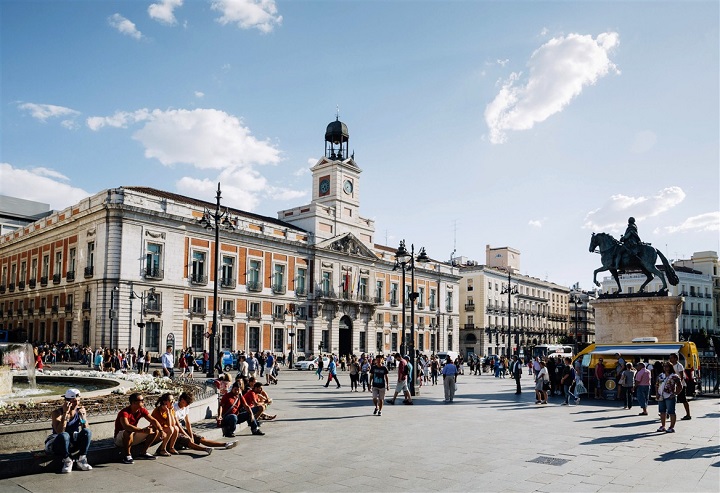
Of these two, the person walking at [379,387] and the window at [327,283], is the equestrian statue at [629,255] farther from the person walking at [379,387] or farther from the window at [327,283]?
the window at [327,283]

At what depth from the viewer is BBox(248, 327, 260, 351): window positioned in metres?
47.7

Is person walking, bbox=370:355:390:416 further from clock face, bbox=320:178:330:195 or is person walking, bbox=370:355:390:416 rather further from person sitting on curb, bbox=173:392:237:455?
clock face, bbox=320:178:330:195

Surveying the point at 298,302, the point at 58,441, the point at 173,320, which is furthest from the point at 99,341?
the point at 58,441

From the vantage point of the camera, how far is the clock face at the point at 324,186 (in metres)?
59.2

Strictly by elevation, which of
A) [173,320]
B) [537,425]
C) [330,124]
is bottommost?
[537,425]

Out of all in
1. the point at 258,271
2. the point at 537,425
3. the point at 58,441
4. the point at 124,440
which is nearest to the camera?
the point at 58,441

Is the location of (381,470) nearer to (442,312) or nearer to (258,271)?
(258,271)

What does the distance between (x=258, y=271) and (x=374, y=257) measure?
1470 cm

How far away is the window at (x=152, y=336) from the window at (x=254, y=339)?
8338 millimetres

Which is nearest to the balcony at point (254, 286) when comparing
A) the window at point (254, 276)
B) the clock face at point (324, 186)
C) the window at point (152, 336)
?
the window at point (254, 276)

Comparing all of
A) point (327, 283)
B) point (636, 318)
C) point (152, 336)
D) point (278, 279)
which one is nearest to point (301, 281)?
point (278, 279)

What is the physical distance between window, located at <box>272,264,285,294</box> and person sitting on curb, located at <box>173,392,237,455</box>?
131 feet

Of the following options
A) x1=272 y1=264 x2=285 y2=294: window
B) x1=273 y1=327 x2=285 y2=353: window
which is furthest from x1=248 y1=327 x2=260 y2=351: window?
x1=272 y1=264 x2=285 y2=294: window

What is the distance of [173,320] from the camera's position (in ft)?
138
